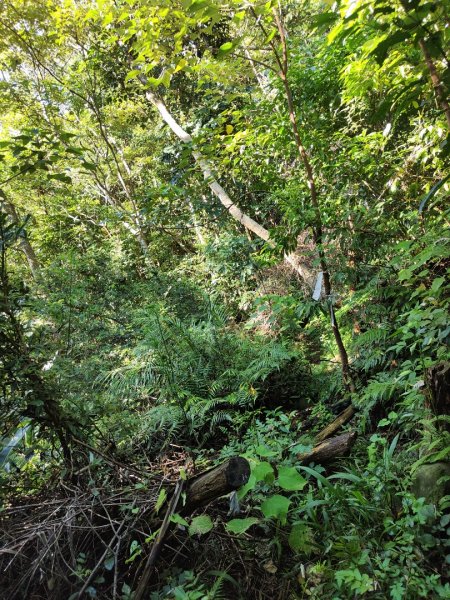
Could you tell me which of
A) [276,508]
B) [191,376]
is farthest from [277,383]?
[276,508]

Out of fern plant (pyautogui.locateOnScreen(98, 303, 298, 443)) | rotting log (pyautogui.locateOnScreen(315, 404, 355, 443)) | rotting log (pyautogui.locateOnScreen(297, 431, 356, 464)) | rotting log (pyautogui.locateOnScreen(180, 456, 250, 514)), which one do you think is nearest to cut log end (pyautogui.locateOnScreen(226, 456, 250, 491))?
rotting log (pyautogui.locateOnScreen(180, 456, 250, 514))

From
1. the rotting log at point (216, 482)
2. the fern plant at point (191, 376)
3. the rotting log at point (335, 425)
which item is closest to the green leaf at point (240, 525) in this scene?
the rotting log at point (216, 482)

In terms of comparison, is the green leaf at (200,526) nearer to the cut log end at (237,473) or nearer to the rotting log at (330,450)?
the cut log end at (237,473)

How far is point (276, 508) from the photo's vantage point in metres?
1.81

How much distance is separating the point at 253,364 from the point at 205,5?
139 inches

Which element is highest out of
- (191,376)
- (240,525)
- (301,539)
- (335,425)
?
(191,376)

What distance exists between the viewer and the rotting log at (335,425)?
2.96 metres

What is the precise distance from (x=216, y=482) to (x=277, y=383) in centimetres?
242

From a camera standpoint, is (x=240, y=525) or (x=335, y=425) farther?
(x=335, y=425)

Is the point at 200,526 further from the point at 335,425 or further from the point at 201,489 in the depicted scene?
the point at 335,425

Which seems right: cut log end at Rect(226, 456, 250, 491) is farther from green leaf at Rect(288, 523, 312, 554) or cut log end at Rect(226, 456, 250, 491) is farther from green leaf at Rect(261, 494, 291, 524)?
green leaf at Rect(288, 523, 312, 554)

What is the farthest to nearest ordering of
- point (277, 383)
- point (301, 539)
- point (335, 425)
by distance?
point (277, 383)
point (335, 425)
point (301, 539)

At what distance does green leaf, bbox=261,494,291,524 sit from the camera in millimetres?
1789

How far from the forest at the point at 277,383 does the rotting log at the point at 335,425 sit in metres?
0.02
